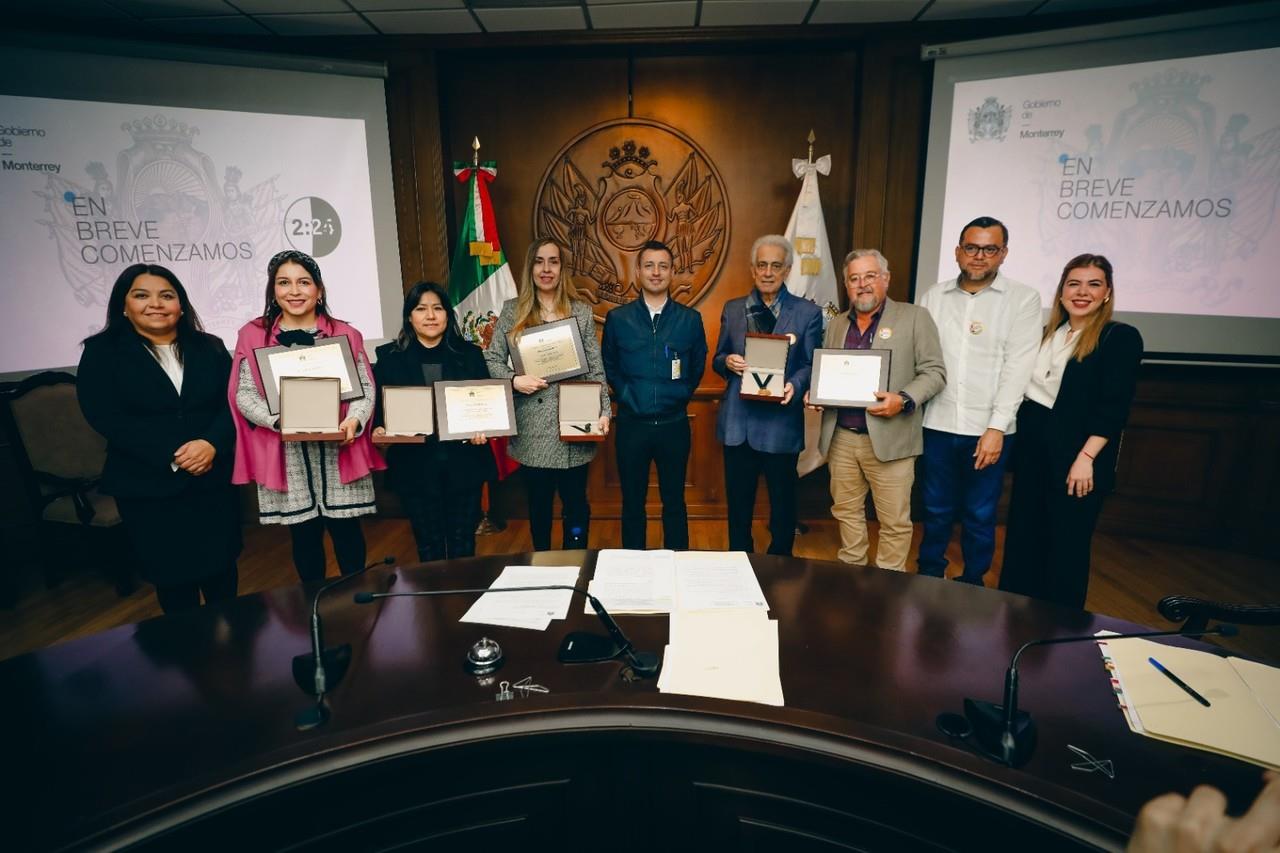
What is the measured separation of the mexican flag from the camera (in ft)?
12.1

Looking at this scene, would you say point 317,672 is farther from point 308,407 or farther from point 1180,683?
point 1180,683

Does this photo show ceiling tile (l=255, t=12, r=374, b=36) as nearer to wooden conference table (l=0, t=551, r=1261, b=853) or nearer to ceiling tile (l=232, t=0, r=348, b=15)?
ceiling tile (l=232, t=0, r=348, b=15)

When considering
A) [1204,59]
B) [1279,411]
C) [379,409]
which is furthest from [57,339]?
[1279,411]

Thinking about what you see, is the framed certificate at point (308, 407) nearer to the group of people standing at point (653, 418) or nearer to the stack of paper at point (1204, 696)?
the group of people standing at point (653, 418)

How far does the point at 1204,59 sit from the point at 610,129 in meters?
3.18

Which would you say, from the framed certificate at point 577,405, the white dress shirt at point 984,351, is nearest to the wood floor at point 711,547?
the white dress shirt at point 984,351

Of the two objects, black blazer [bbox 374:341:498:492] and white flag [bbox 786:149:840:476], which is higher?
white flag [bbox 786:149:840:476]

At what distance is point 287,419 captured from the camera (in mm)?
2125

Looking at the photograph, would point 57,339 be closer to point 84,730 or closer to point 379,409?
point 379,409

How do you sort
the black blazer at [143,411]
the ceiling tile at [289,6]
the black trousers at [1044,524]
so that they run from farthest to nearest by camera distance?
the ceiling tile at [289,6]
the black trousers at [1044,524]
the black blazer at [143,411]

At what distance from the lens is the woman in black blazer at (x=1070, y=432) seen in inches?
86.4

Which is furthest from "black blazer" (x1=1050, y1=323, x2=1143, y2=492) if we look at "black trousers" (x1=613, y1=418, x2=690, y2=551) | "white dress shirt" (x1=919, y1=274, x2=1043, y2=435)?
"black trousers" (x1=613, y1=418, x2=690, y2=551)

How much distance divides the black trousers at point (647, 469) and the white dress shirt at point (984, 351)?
112 cm

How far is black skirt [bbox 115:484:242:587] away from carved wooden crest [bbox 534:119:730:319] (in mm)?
2522
